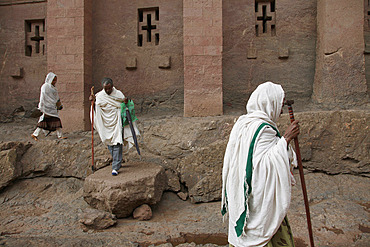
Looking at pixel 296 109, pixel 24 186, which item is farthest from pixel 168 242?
pixel 296 109

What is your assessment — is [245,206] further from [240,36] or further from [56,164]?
[240,36]

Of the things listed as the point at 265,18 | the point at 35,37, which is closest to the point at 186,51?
the point at 265,18

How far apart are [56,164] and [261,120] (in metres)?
4.69

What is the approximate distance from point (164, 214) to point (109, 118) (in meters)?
1.90

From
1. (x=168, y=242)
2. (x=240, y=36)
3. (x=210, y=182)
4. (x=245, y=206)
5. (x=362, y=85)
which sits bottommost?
(x=168, y=242)

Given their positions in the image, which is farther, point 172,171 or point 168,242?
point 172,171

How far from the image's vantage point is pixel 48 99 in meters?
5.77

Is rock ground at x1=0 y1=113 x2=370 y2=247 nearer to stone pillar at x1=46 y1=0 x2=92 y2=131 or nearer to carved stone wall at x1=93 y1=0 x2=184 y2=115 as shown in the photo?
stone pillar at x1=46 y1=0 x2=92 y2=131

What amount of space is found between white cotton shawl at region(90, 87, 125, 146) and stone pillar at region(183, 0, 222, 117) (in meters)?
1.86

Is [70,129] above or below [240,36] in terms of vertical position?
below

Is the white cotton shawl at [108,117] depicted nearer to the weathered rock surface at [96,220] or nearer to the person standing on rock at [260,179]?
the weathered rock surface at [96,220]

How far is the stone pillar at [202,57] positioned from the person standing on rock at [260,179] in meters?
4.01

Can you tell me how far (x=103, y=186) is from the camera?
4293 millimetres

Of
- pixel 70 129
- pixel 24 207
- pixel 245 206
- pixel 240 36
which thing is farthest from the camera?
pixel 240 36
